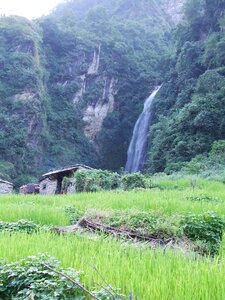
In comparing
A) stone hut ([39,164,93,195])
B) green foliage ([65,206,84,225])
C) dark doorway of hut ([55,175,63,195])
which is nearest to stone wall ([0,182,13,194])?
stone hut ([39,164,93,195])

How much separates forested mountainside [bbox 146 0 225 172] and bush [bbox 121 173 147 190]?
10.7 metres

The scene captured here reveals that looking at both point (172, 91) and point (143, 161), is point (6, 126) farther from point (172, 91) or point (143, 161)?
point (172, 91)

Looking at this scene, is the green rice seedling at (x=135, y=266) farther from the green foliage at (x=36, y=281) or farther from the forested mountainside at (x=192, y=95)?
the forested mountainside at (x=192, y=95)

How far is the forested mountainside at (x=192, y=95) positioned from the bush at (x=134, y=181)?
1073 centimetres

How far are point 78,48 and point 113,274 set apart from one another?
5371 cm

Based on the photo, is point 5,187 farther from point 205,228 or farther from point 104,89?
point 104,89

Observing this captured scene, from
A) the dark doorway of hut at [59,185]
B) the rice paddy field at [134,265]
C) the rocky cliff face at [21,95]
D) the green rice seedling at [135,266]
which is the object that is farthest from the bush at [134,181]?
the rocky cliff face at [21,95]

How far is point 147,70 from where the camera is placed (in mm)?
54969

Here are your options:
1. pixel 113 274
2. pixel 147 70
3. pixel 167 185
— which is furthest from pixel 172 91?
pixel 113 274

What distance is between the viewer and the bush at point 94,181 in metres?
18.9

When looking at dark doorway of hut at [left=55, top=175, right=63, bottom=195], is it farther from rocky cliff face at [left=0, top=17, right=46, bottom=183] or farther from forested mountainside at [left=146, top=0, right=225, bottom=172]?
rocky cliff face at [left=0, top=17, right=46, bottom=183]

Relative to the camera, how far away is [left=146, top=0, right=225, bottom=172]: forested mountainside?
3023cm

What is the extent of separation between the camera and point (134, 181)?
58.7 feet

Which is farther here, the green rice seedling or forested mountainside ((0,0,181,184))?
forested mountainside ((0,0,181,184))
